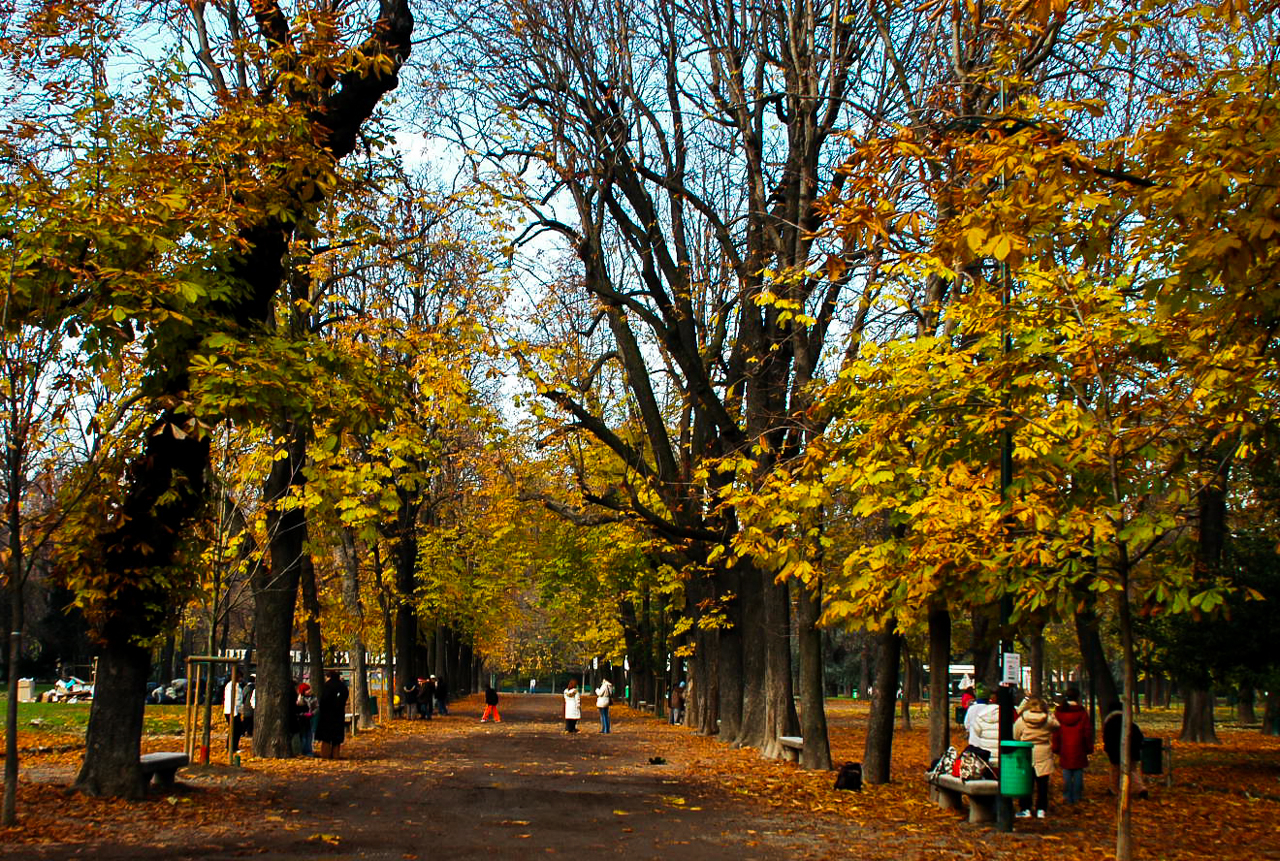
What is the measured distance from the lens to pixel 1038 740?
1598cm

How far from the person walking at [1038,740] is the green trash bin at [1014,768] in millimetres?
1682

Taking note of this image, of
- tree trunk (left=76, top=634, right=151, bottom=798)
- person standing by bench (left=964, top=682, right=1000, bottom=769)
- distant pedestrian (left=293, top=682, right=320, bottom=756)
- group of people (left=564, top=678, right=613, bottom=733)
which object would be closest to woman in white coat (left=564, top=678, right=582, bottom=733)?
group of people (left=564, top=678, right=613, bottom=733)

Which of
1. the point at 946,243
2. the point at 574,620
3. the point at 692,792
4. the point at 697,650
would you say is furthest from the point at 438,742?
the point at 574,620

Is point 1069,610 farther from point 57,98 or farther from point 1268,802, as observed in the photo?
point 57,98

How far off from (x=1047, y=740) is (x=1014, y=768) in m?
2.61

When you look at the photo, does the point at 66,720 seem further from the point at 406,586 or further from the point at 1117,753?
the point at 1117,753

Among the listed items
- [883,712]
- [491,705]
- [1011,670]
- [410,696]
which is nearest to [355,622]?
[410,696]

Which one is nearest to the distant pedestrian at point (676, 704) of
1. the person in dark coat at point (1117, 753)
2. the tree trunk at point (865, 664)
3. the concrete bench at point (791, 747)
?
the concrete bench at point (791, 747)

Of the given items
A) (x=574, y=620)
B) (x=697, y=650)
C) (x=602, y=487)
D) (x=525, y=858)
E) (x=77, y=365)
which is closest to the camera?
(x=525, y=858)

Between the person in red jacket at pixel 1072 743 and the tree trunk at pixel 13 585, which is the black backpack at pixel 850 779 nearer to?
the person in red jacket at pixel 1072 743

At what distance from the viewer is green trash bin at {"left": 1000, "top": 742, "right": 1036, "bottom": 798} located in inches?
539

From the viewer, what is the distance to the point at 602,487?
146 ft

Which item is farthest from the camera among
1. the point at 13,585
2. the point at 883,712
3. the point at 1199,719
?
the point at 1199,719

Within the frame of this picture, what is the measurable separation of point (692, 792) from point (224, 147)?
1079 cm
